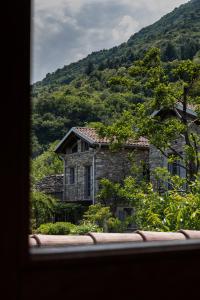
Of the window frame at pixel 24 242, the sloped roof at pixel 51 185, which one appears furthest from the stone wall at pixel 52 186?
the window frame at pixel 24 242

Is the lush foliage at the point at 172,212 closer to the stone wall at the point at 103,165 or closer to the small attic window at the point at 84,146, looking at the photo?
the stone wall at the point at 103,165

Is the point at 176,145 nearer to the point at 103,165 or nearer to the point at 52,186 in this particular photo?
the point at 103,165

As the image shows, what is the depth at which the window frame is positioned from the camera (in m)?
0.82

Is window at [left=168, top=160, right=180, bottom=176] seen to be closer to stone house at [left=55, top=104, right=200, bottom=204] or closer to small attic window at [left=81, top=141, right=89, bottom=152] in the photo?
stone house at [left=55, top=104, right=200, bottom=204]

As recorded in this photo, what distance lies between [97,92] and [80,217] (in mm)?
12859

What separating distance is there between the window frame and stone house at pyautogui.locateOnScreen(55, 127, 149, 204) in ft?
53.5

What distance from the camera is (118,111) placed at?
25.4 m

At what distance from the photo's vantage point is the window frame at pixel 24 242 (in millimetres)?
818

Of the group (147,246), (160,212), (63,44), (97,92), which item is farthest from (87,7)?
(147,246)

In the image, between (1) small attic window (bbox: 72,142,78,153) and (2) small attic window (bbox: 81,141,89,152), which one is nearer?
(2) small attic window (bbox: 81,141,89,152)

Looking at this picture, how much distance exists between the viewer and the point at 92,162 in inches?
722

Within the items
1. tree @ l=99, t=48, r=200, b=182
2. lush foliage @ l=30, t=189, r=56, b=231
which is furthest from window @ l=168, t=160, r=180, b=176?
lush foliage @ l=30, t=189, r=56, b=231

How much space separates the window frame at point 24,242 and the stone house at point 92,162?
16.3 metres

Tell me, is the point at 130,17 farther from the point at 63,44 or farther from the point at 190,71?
the point at 190,71
